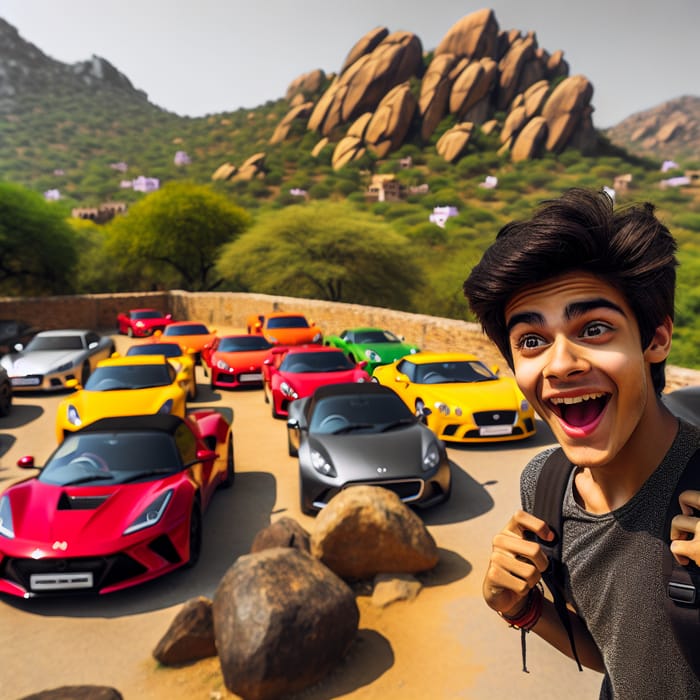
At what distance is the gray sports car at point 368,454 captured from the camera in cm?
669

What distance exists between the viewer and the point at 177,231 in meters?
38.9

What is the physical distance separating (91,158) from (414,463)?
370 ft

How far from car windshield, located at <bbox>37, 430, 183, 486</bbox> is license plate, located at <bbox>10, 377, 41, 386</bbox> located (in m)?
8.90

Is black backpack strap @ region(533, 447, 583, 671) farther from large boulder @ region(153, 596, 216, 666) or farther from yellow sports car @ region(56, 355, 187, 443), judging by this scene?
yellow sports car @ region(56, 355, 187, 443)

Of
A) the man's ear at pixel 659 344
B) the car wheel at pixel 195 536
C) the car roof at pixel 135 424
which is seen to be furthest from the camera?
the car roof at pixel 135 424

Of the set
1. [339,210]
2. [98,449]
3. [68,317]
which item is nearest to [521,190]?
[339,210]

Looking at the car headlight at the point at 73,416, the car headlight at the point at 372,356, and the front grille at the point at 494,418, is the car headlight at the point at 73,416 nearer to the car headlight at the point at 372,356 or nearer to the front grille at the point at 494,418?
the front grille at the point at 494,418

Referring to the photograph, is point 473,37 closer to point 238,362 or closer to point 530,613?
point 238,362

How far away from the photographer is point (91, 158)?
336ft

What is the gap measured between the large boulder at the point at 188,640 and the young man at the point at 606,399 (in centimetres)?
357

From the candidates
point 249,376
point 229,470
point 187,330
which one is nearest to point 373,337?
point 249,376

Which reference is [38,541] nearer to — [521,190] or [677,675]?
[677,675]

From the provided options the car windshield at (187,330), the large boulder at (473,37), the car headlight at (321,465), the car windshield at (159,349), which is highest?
the large boulder at (473,37)

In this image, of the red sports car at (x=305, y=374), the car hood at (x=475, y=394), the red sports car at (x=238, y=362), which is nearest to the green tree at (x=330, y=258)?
the red sports car at (x=238, y=362)
